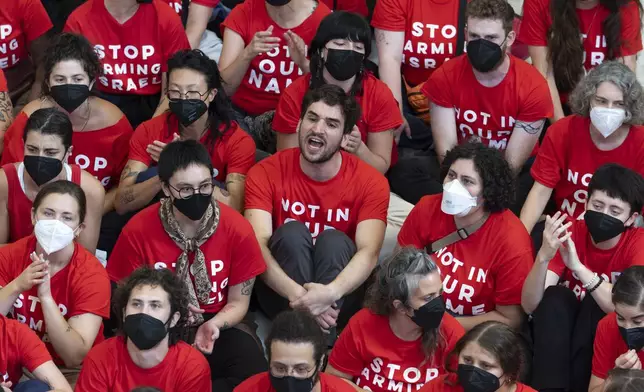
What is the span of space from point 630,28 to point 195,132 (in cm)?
232

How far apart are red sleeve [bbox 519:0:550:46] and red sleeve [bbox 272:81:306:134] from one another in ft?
4.18

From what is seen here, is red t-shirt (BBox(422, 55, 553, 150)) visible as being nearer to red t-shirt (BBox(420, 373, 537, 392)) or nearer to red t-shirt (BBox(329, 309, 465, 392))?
red t-shirt (BBox(329, 309, 465, 392))

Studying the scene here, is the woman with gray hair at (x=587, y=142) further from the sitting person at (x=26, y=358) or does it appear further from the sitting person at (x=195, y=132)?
the sitting person at (x=26, y=358)

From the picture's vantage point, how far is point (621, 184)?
6.16 meters

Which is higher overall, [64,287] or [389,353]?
[64,287]

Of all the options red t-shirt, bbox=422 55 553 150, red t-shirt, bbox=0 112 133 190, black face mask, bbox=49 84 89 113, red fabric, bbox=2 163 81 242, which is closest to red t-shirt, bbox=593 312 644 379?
red t-shirt, bbox=422 55 553 150

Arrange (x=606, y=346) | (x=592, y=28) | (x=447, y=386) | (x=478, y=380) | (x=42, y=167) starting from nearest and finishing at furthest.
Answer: (x=478, y=380), (x=447, y=386), (x=606, y=346), (x=42, y=167), (x=592, y=28)

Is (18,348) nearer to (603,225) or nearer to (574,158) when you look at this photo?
(603,225)

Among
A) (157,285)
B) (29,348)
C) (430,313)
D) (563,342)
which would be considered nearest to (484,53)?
(563,342)

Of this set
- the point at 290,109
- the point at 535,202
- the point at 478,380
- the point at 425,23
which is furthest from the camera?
the point at 425,23

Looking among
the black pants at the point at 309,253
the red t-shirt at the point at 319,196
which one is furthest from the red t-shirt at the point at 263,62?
the black pants at the point at 309,253

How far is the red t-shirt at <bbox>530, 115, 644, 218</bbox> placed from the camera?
675 cm

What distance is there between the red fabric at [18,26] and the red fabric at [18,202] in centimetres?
124

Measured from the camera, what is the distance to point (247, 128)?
24.8ft
